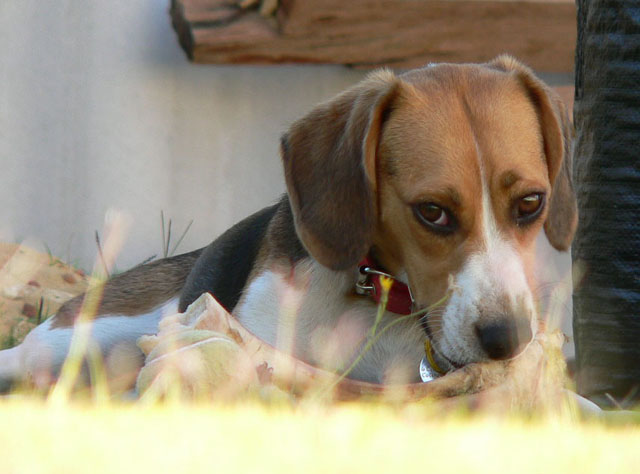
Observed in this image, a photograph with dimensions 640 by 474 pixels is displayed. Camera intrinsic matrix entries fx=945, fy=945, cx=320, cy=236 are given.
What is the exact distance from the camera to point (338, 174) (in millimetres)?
3066

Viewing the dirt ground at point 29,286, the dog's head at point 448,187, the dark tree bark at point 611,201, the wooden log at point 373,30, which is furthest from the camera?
the wooden log at point 373,30

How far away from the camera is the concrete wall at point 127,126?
6281mm

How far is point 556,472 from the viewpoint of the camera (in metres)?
1.86

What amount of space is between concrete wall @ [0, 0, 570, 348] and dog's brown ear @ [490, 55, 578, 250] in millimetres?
2940

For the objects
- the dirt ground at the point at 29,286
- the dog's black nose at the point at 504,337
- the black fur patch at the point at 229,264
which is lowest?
the dirt ground at the point at 29,286

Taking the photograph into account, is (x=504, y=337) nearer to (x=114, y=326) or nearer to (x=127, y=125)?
(x=114, y=326)

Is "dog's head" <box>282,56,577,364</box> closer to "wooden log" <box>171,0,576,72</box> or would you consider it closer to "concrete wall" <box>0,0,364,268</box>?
"wooden log" <box>171,0,576,72</box>

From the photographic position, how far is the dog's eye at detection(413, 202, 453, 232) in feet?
9.34

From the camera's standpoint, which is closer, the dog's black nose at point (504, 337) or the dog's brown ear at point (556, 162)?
the dog's black nose at point (504, 337)

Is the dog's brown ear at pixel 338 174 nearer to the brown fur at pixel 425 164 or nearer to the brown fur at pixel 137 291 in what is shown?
the brown fur at pixel 425 164

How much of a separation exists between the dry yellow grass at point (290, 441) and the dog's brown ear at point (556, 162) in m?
0.92

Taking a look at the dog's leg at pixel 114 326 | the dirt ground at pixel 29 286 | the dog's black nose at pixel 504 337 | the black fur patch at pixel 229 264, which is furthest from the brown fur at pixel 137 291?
the dog's black nose at pixel 504 337

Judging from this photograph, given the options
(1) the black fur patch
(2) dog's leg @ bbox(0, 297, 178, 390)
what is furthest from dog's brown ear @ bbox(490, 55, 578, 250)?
(2) dog's leg @ bbox(0, 297, 178, 390)

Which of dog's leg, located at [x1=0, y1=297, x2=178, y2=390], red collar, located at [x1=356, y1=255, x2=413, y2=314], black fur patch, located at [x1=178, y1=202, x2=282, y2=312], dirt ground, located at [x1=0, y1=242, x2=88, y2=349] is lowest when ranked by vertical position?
dirt ground, located at [x1=0, y1=242, x2=88, y2=349]
